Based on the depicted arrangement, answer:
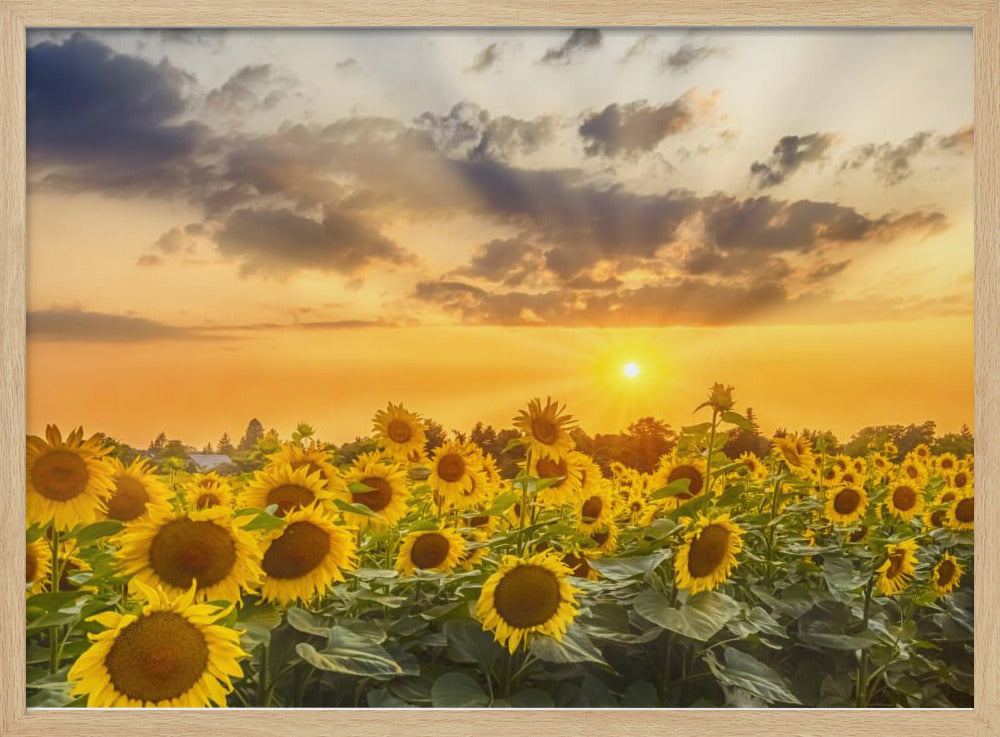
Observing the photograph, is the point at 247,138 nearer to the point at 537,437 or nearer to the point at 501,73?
the point at 501,73

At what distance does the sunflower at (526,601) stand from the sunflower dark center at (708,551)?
0.18 m

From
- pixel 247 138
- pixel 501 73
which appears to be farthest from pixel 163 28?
pixel 501 73

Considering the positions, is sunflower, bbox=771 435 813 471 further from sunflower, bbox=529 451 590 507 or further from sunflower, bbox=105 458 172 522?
sunflower, bbox=105 458 172 522

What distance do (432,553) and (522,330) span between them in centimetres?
34

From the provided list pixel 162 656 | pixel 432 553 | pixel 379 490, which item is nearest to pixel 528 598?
pixel 432 553

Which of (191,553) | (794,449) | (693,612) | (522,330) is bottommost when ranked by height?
(693,612)

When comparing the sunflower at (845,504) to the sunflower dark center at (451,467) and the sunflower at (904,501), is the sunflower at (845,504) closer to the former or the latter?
the sunflower at (904,501)

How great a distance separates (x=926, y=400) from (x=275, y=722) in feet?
3.33

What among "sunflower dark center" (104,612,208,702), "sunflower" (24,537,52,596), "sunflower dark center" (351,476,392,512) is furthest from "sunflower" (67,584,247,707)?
"sunflower dark center" (351,476,392,512)

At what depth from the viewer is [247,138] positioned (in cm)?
123

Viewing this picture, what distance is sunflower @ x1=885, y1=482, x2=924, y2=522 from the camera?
128cm

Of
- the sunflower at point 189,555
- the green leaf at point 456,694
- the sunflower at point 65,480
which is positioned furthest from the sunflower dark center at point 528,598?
the sunflower at point 65,480

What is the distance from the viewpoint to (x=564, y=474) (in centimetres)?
126

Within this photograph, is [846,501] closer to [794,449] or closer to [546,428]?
[794,449]
